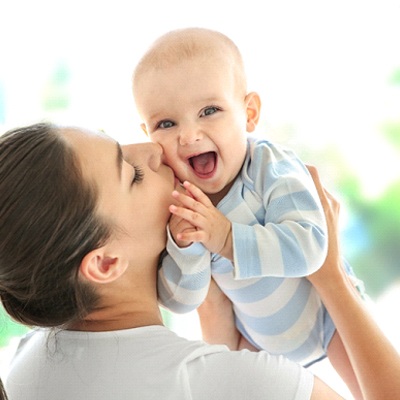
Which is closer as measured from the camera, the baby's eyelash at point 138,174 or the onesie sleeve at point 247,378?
the onesie sleeve at point 247,378

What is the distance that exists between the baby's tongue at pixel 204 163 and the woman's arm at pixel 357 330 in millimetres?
302

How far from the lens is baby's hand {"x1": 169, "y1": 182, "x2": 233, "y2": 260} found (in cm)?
134

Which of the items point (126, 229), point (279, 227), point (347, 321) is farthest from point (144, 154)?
point (347, 321)

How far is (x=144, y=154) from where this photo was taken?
55.7 inches

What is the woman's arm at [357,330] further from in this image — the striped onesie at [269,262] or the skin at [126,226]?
the skin at [126,226]

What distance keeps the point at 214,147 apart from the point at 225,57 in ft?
0.59

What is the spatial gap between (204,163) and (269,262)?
0.25 m

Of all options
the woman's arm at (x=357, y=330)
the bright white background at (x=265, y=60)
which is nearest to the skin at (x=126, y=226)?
the woman's arm at (x=357, y=330)

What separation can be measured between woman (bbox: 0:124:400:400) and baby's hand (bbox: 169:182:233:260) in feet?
0.16

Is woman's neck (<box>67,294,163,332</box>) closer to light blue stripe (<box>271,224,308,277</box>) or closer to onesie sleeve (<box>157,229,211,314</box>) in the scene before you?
onesie sleeve (<box>157,229,211,314</box>)

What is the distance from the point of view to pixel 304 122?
3215 millimetres

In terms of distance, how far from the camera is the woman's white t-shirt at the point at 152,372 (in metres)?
1.23

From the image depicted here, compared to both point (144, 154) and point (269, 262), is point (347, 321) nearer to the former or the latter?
point (269, 262)

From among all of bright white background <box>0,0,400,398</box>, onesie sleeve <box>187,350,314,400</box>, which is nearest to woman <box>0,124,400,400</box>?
onesie sleeve <box>187,350,314,400</box>
